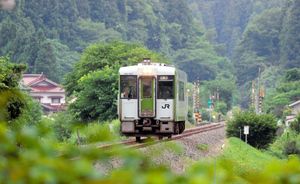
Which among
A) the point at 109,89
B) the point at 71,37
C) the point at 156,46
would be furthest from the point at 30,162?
the point at 156,46

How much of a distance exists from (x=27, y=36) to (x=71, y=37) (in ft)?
88.1

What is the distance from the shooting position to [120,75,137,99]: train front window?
22141 mm

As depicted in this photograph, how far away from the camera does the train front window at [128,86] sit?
72.6ft

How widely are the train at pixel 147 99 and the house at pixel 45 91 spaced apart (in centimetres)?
6621

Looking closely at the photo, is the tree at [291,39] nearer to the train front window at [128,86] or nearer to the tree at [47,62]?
the tree at [47,62]

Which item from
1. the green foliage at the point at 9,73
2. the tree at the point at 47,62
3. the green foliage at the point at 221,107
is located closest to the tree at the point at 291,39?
the green foliage at the point at 221,107

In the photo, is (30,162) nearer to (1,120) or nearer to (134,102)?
(1,120)

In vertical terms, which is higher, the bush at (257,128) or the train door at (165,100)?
the train door at (165,100)

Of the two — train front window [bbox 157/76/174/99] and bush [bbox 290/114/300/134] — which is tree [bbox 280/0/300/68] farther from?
train front window [bbox 157/76/174/99]

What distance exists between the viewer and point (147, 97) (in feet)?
73.2

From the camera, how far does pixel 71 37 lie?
124 meters

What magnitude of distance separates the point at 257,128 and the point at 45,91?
53.9 metres

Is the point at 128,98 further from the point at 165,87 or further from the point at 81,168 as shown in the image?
the point at 81,168

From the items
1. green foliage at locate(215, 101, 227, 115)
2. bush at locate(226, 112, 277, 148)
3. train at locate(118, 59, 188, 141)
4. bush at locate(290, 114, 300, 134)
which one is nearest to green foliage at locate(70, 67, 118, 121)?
bush at locate(226, 112, 277, 148)
